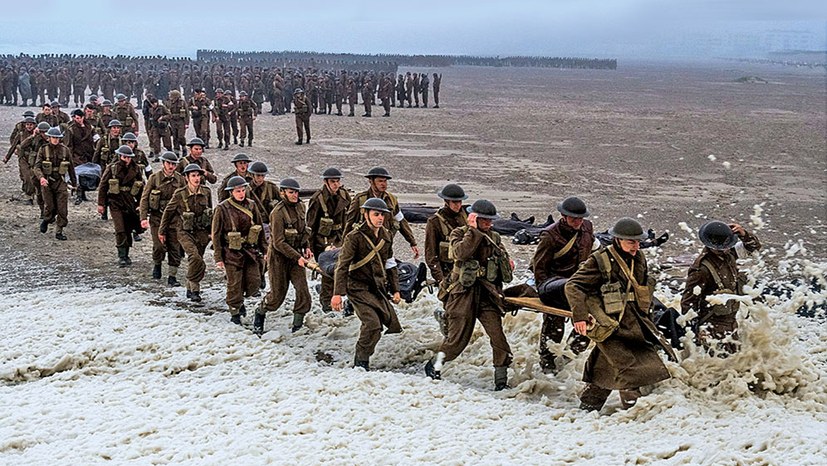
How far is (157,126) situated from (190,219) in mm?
10813

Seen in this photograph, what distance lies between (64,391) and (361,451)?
2.70 metres

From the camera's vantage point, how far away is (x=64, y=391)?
7250 millimetres

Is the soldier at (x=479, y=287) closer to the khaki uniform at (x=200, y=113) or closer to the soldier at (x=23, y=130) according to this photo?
the soldier at (x=23, y=130)

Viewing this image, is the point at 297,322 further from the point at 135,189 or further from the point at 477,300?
the point at 135,189

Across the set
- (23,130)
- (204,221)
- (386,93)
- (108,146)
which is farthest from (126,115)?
(386,93)

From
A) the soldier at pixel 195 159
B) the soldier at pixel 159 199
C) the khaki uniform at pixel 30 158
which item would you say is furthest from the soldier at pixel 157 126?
the soldier at pixel 159 199

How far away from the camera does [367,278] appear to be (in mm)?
8055

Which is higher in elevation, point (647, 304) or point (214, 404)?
point (647, 304)

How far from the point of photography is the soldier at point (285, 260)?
29.5 ft

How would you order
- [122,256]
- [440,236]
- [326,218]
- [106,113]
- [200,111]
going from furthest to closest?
1. [200,111]
2. [106,113]
3. [122,256]
4. [326,218]
5. [440,236]

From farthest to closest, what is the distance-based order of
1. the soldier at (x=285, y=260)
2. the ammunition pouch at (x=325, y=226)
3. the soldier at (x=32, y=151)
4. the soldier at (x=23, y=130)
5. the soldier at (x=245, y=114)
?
the soldier at (x=245, y=114), the soldier at (x=23, y=130), the soldier at (x=32, y=151), the ammunition pouch at (x=325, y=226), the soldier at (x=285, y=260)

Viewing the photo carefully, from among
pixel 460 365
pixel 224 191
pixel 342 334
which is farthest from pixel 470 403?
pixel 224 191

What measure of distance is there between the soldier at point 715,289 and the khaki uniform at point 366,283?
2.51m

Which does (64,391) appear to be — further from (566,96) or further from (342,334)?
(566,96)
